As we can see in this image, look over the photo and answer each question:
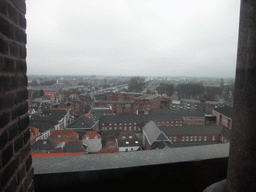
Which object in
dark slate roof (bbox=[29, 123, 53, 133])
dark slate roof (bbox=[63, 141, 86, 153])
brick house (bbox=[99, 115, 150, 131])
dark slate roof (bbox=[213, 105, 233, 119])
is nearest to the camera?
dark slate roof (bbox=[63, 141, 86, 153])

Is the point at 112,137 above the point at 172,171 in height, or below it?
below

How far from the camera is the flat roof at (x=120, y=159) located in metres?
1.96

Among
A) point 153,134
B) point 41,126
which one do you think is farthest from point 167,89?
point 41,126

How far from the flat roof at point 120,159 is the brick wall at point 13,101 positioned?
66 centimetres

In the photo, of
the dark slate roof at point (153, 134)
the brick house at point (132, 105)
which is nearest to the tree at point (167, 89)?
the brick house at point (132, 105)

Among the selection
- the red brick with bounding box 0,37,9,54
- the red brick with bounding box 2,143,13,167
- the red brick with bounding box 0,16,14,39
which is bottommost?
the red brick with bounding box 2,143,13,167

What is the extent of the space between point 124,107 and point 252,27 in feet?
142

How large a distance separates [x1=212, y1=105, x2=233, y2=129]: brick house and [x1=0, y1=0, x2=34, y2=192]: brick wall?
3375cm

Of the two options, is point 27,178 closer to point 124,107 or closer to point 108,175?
point 108,175

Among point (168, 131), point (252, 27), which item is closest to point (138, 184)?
point (252, 27)

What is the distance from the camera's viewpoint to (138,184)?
2.08 m

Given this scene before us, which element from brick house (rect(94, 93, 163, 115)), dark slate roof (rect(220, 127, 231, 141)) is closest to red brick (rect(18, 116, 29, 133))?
dark slate roof (rect(220, 127, 231, 141))

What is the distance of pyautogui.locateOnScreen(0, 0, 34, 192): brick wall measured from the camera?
961 millimetres

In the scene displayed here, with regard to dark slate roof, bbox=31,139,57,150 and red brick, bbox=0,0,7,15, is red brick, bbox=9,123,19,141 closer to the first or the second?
Answer: red brick, bbox=0,0,7,15
